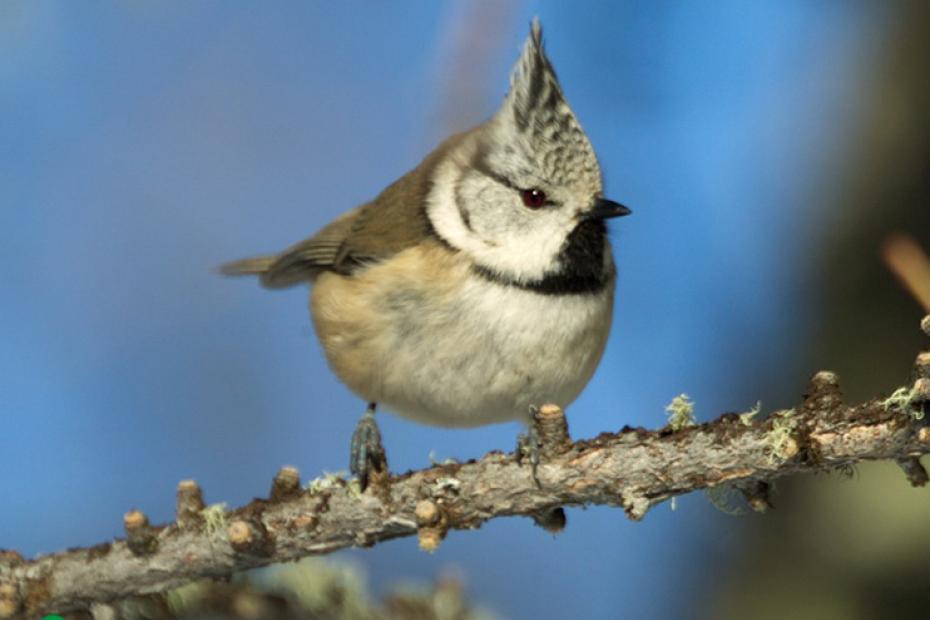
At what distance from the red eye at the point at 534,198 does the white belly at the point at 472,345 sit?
0.22m

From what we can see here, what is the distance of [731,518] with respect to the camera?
312 centimetres

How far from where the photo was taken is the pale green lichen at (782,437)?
161cm

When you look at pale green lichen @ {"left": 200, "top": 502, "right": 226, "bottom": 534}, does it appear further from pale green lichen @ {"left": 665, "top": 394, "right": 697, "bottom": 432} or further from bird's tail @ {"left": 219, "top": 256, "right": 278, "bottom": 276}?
bird's tail @ {"left": 219, "top": 256, "right": 278, "bottom": 276}

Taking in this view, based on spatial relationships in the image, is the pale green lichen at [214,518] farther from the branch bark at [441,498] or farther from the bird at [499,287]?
the bird at [499,287]

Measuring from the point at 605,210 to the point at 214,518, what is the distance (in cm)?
115

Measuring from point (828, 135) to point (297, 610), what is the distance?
2304mm

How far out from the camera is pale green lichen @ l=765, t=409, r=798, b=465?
5.28 feet

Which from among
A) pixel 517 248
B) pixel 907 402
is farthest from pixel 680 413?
pixel 517 248

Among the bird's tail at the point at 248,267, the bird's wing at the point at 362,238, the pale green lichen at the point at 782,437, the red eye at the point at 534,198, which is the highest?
the bird's tail at the point at 248,267

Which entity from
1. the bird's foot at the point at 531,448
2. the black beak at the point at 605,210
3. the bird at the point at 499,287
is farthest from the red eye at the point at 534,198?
the bird's foot at the point at 531,448

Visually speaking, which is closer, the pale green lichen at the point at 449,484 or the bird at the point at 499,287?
the pale green lichen at the point at 449,484


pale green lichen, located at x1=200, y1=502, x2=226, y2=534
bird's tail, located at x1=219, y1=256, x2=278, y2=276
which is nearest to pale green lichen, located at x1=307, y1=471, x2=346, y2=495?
pale green lichen, located at x1=200, y1=502, x2=226, y2=534

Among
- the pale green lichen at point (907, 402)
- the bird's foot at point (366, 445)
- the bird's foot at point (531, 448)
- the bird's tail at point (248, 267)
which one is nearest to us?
the pale green lichen at point (907, 402)

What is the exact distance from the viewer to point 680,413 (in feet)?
5.85
